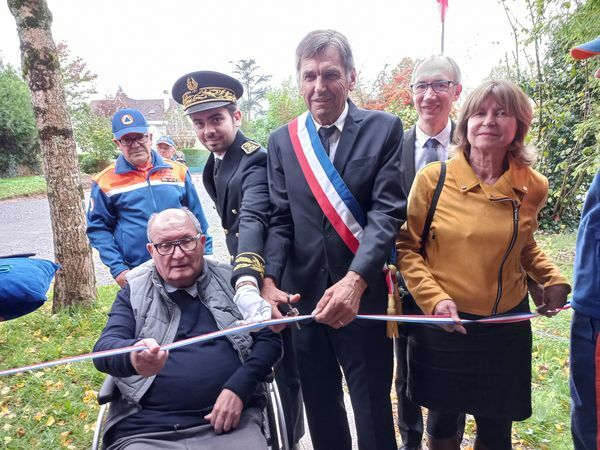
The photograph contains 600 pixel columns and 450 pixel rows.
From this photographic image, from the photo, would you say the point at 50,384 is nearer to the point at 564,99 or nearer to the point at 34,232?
the point at 564,99

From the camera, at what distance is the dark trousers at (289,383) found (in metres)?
2.74

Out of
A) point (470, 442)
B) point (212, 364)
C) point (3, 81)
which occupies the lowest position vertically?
point (470, 442)

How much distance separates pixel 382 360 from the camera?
6.70 feet

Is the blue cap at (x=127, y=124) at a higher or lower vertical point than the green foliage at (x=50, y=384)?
higher

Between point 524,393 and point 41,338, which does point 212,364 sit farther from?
point 41,338

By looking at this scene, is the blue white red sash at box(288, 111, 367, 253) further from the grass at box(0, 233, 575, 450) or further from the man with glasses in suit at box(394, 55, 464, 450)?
the grass at box(0, 233, 575, 450)

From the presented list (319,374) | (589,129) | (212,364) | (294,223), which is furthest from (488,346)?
(589,129)

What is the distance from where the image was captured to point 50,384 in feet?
12.8

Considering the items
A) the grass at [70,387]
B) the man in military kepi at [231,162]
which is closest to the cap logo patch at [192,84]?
the man in military kepi at [231,162]

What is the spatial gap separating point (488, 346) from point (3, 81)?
26828 mm

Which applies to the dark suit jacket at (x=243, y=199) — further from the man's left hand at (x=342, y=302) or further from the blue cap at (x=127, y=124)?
the blue cap at (x=127, y=124)

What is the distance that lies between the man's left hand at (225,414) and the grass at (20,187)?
2054 cm

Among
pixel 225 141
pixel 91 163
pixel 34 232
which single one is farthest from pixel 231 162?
pixel 91 163

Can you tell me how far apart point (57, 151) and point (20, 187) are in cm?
1821
